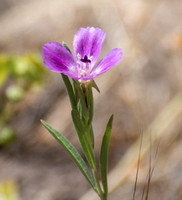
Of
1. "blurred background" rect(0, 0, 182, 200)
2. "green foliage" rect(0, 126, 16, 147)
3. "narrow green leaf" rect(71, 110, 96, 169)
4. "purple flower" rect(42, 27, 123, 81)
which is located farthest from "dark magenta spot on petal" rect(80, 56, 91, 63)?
"green foliage" rect(0, 126, 16, 147)

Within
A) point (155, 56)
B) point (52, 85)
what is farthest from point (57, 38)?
point (155, 56)

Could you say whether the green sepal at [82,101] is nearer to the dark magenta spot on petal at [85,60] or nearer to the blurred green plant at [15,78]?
the dark magenta spot on petal at [85,60]

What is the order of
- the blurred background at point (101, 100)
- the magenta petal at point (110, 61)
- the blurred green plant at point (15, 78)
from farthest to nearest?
the blurred green plant at point (15, 78) → the blurred background at point (101, 100) → the magenta petal at point (110, 61)

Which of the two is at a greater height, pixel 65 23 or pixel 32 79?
pixel 65 23

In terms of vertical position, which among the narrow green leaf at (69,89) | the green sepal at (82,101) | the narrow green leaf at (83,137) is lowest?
the narrow green leaf at (83,137)

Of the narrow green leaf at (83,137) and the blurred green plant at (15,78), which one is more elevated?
the blurred green plant at (15,78)

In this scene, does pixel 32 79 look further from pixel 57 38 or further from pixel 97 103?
pixel 57 38

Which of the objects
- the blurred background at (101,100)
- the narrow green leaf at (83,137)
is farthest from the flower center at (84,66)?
the blurred background at (101,100)

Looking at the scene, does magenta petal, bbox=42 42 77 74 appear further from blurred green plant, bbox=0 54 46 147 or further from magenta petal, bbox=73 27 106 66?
blurred green plant, bbox=0 54 46 147
